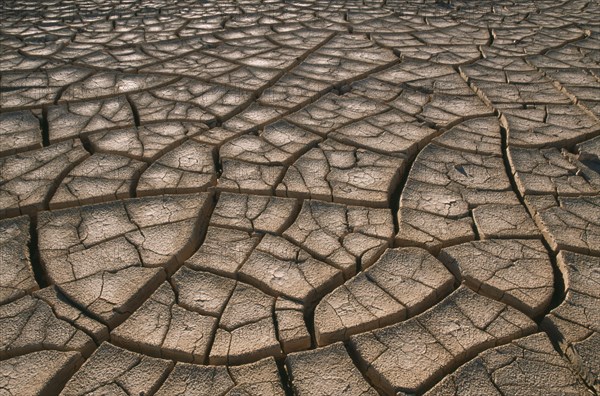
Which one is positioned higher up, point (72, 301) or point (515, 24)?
point (515, 24)

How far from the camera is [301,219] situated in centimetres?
221

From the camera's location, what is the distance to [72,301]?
1818 millimetres

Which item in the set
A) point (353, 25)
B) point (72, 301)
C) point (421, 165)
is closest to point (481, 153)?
point (421, 165)

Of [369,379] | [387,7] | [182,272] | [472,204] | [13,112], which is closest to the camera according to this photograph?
[369,379]

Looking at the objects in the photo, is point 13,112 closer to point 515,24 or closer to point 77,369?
point 77,369

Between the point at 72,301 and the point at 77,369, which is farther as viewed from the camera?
the point at 72,301

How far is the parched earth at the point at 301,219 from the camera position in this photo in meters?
1.61

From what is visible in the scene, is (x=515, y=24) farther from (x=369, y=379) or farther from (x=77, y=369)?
(x=77, y=369)

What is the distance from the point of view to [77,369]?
1.61 meters

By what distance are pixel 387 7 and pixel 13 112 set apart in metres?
3.56

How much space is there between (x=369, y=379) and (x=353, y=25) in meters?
3.69

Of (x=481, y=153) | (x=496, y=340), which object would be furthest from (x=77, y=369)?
(x=481, y=153)

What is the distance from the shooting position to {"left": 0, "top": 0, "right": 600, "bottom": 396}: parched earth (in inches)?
63.4

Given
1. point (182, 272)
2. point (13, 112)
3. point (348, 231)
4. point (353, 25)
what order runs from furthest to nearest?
point (353, 25) < point (13, 112) < point (348, 231) < point (182, 272)
